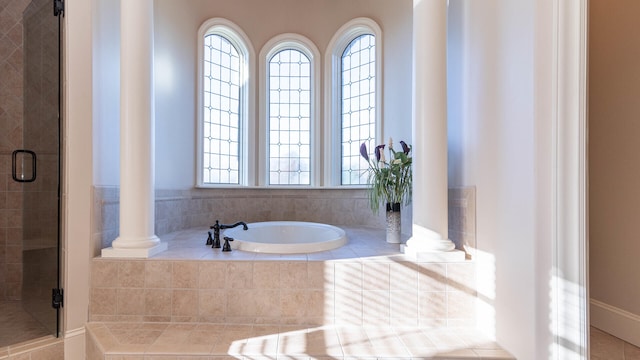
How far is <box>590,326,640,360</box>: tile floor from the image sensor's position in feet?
5.47

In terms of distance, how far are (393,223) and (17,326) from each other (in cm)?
272

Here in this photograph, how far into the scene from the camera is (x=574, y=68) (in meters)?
1.31

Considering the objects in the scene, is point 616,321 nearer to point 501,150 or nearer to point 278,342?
point 501,150

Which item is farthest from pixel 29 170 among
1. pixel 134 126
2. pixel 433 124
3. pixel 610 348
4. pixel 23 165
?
pixel 610 348

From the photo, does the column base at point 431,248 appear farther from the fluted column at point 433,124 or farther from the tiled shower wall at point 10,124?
the tiled shower wall at point 10,124

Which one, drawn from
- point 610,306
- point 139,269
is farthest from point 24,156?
point 610,306

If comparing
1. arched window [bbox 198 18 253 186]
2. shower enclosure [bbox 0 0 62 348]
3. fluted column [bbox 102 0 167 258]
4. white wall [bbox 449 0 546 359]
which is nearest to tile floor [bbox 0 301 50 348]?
shower enclosure [bbox 0 0 62 348]

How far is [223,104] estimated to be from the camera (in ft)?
12.1

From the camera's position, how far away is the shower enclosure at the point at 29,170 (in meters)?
1.93

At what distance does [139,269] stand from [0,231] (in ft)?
5.66

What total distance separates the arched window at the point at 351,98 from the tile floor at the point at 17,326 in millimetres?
2827

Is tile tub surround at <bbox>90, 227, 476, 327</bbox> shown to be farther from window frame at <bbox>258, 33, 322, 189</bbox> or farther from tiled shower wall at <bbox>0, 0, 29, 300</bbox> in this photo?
window frame at <bbox>258, 33, 322, 189</bbox>

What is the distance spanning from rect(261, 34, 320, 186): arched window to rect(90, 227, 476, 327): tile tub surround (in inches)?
84.1

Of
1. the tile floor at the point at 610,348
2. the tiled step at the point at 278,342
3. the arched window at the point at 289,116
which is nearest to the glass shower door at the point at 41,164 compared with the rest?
the tiled step at the point at 278,342
